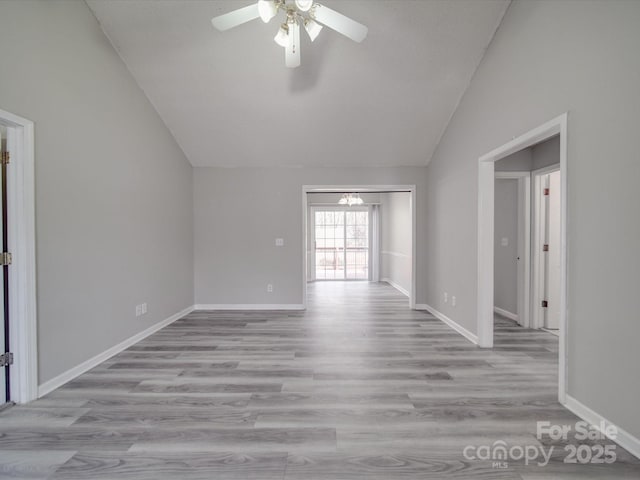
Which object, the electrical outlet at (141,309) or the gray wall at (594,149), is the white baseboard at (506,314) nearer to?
the gray wall at (594,149)

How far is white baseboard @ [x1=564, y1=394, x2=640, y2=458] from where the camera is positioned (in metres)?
1.71

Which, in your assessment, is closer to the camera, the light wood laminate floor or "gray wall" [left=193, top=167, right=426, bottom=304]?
the light wood laminate floor

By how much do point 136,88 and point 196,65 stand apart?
32.0 inches

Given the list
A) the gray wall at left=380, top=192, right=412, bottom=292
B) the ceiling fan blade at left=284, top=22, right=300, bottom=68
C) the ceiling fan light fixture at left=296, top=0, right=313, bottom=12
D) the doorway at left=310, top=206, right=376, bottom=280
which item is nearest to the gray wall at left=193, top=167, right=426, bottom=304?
the gray wall at left=380, top=192, right=412, bottom=292

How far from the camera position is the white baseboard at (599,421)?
1.71m

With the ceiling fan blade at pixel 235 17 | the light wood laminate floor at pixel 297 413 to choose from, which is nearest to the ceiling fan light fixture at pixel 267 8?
the ceiling fan blade at pixel 235 17

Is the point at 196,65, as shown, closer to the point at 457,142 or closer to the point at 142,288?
the point at 142,288

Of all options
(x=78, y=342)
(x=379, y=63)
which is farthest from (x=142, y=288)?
(x=379, y=63)

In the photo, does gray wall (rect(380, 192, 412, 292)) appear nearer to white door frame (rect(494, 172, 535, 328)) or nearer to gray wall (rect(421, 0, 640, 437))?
white door frame (rect(494, 172, 535, 328))

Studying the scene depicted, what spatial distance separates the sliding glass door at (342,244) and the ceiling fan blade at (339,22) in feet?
20.7

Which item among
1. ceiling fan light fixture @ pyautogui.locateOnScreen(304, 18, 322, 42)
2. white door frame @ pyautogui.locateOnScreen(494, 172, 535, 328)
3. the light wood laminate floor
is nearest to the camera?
the light wood laminate floor

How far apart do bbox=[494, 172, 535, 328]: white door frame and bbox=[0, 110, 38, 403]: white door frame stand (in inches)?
195

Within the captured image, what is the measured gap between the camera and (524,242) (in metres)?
4.25

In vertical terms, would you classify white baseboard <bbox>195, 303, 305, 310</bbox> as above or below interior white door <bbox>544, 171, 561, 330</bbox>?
below
